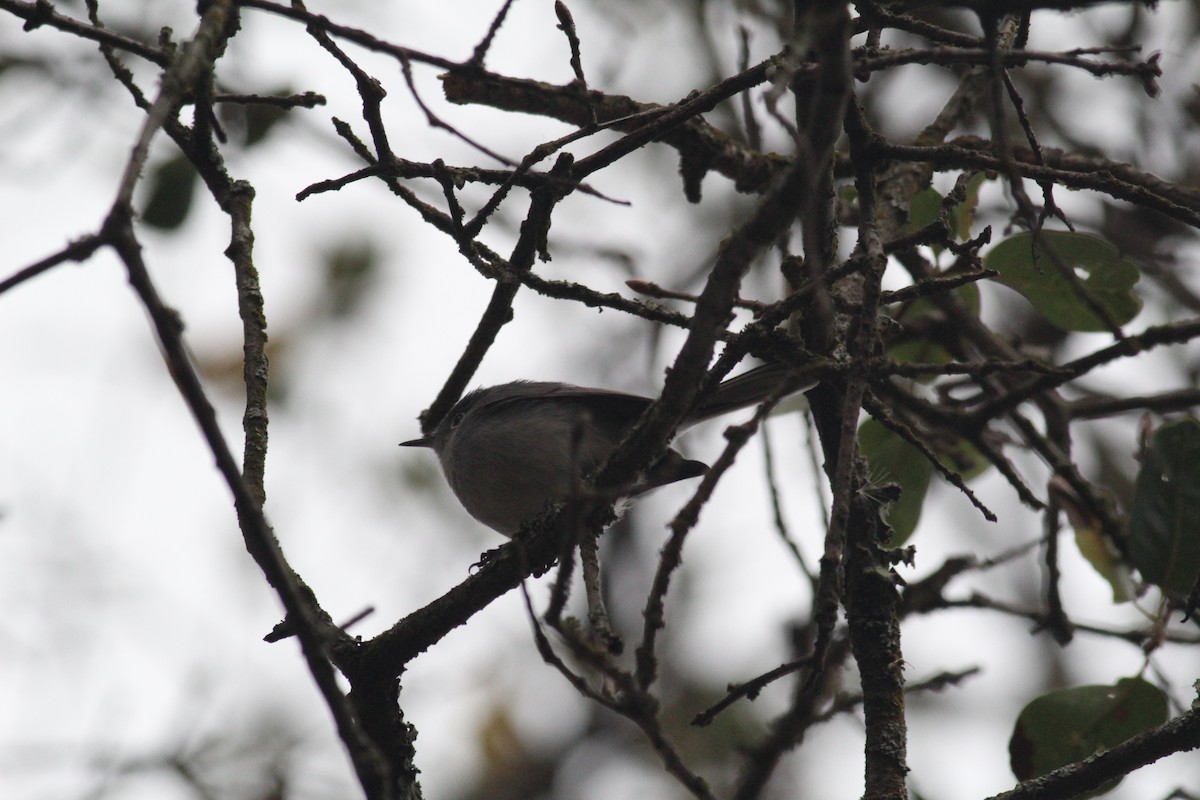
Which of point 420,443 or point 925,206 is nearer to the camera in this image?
point 925,206

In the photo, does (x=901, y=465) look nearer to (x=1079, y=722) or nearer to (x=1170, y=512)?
(x=1170, y=512)

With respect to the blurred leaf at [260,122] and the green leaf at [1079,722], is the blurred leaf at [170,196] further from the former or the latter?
the green leaf at [1079,722]

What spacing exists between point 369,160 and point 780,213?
163 cm

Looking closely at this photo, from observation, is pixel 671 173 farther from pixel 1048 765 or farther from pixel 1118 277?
pixel 1048 765

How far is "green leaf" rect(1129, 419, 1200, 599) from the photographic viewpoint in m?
3.66

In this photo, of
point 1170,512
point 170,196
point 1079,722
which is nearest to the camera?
point 1079,722

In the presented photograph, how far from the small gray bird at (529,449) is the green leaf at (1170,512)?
6.17 feet

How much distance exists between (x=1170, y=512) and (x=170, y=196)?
421 centimetres

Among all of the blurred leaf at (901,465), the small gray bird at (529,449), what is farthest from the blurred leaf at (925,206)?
the small gray bird at (529,449)

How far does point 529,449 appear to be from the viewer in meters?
5.47

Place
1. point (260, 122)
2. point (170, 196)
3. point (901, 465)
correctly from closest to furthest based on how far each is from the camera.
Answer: point (901, 465), point (170, 196), point (260, 122)

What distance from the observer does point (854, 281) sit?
386 cm

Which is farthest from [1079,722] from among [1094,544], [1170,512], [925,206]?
[925,206]

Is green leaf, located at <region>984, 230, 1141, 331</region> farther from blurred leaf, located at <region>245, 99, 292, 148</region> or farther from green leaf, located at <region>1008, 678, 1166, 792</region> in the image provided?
blurred leaf, located at <region>245, 99, 292, 148</region>
